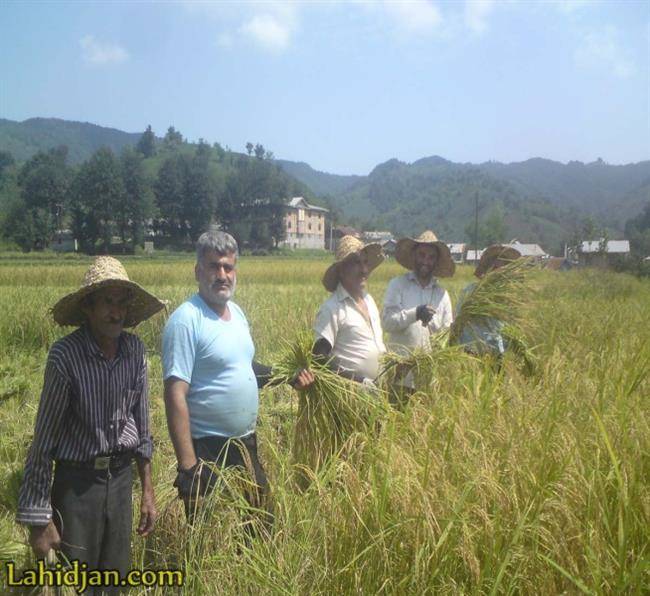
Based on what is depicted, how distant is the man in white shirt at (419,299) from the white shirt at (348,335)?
27cm

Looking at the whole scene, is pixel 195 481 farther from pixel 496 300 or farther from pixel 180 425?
pixel 496 300

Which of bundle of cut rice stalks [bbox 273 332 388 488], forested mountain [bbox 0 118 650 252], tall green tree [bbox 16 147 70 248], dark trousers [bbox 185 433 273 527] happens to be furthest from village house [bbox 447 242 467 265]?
tall green tree [bbox 16 147 70 248]

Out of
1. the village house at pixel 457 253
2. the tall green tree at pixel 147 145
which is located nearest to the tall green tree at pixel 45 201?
the village house at pixel 457 253

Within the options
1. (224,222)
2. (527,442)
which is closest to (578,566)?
(527,442)

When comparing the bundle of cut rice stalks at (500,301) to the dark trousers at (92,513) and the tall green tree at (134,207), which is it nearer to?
the dark trousers at (92,513)

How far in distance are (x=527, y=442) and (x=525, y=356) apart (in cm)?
138

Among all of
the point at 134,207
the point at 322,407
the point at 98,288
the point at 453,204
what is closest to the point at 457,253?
the point at 134,207

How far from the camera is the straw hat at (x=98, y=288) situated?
7.61 ft

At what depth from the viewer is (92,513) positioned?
229cm

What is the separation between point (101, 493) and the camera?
231 centimetres

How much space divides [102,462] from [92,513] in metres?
0.20

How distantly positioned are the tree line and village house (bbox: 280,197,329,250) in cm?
539

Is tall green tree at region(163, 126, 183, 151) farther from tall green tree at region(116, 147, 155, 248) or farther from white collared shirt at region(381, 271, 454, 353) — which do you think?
white collared shirt at region(381, 271, 454, 353)

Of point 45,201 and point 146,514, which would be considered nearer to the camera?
point 146,514
